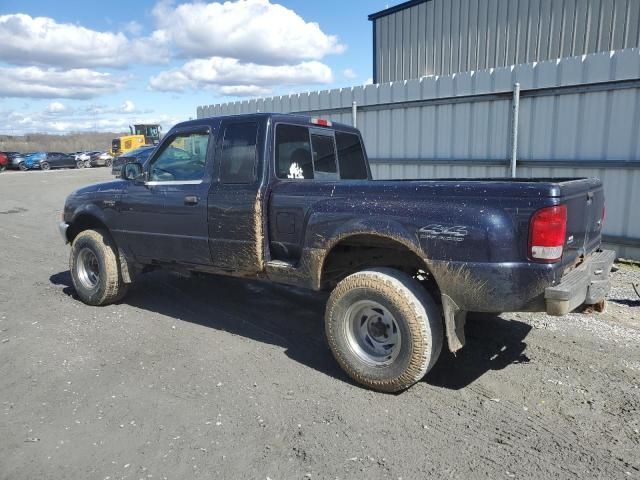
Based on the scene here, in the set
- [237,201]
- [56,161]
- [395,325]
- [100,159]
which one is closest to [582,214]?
[395,325]

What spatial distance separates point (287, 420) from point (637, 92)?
21.4 feet

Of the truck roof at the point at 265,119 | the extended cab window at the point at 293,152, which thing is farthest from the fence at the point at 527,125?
the extended cab window at the point at 293,152

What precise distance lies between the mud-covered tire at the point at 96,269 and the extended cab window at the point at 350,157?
2.65m

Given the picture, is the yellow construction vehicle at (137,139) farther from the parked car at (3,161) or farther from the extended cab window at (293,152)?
the extended cab window at (293,152)

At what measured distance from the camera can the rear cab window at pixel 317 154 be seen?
14.8ft

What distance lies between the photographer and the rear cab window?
14.8 ft

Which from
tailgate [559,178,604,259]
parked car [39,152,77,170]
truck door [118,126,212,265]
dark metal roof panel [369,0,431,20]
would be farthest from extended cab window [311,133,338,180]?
parked car [39,152,77,170]

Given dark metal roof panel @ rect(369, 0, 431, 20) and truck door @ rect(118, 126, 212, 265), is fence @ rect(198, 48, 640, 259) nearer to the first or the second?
truck door @ rect(118, 126, 212, 265)

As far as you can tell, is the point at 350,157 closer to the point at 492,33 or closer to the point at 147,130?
the point at 492,33

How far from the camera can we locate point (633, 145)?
700 cm

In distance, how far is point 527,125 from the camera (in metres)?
7.95

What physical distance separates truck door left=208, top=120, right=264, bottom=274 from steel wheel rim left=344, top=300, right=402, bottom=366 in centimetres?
98

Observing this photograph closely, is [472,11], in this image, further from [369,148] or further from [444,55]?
[369,148]

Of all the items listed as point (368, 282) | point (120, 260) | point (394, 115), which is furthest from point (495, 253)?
point (394, 115)
